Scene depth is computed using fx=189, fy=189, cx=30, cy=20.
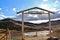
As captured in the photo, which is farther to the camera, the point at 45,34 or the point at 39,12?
the point at 45,34

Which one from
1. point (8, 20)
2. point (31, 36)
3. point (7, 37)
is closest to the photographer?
point (7, 37)

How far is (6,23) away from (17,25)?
3.03ft

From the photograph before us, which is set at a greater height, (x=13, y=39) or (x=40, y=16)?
(x=40, y=16)

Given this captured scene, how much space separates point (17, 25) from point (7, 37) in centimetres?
295

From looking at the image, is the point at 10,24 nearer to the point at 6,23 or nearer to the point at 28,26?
the point at 6,23

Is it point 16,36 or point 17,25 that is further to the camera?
point 17,25

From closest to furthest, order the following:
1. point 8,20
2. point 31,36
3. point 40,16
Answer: point 31,36, point 40,16, point 8,20

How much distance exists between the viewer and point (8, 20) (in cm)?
1597

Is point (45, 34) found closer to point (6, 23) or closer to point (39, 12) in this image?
point (39, 12)

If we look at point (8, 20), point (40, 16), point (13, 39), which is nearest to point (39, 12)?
point (40, 16)

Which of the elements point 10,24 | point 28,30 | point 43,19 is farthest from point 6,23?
point 43,19

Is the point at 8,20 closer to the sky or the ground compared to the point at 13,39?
closer to the sky

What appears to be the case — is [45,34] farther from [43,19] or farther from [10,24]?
[10,24]

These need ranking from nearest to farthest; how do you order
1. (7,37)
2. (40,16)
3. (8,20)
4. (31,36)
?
(7,37) < (31,36) < (40,16) < (8,20)
